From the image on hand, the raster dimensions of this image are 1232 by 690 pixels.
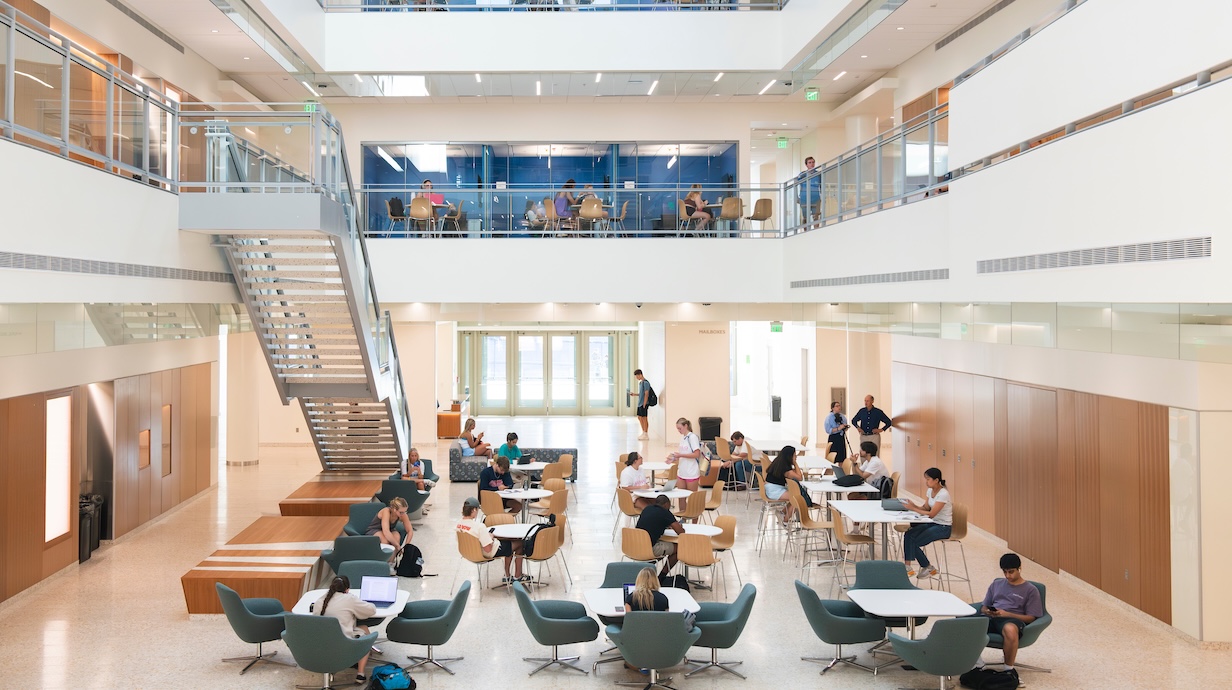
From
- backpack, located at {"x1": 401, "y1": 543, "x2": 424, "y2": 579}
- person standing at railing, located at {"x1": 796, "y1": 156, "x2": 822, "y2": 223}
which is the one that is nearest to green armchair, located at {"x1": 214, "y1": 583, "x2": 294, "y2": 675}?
backpack, located at {"x1": 401, "y1": 543, "x2": 424, "y2": 579}

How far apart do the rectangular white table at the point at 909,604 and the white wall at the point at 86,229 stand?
7470mm

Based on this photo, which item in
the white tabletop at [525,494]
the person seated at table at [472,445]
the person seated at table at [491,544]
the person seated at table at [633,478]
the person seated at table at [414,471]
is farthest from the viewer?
the person seated at table at [472,445]

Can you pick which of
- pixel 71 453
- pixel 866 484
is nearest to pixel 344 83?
pixel 71 453

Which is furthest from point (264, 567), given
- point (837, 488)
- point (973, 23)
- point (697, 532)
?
point (973, 23)

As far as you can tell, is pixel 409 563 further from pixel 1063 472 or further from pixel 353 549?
pixel 1063 472

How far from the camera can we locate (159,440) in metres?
15.7

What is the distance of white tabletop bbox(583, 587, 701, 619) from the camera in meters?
8.60

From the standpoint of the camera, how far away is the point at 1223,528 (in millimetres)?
9266

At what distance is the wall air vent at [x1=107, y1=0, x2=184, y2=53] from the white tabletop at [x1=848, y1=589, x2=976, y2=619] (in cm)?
1335

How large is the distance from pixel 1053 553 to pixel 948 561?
1.30 metres

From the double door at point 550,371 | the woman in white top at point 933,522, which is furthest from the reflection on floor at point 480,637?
the double door at point 550,371

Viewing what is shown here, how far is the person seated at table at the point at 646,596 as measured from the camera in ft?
27.5

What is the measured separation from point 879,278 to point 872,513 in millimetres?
3347

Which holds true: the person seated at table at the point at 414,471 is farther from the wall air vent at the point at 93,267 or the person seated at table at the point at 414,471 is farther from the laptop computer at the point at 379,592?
the laptop computer at the point at 379,592
